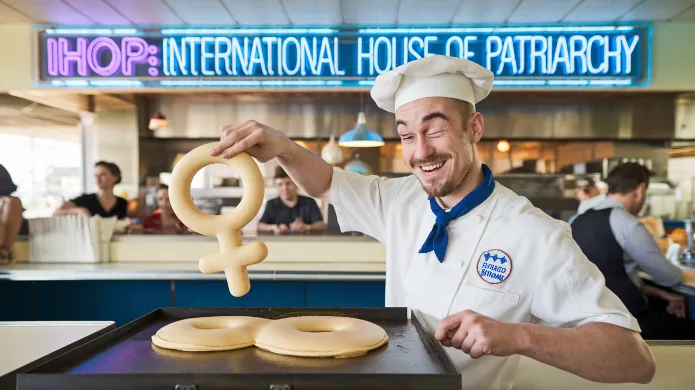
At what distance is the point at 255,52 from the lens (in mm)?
4934

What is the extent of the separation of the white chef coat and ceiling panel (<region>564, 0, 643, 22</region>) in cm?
369

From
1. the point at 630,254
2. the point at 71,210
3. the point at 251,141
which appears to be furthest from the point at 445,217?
the point at 71,210

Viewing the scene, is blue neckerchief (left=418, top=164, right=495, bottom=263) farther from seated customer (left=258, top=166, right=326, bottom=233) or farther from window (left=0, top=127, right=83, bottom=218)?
window (left=0, top=127, right=83, bottom=218)

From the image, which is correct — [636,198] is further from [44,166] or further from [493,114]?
Result: [44,166]

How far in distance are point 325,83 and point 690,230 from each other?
10.4 ft

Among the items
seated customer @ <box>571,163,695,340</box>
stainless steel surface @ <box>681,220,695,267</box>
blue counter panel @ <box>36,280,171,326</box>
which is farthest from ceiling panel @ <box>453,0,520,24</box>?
blue counter panel @ <box>36,280,171,326</box>

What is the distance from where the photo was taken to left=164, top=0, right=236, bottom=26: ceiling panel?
4.42m

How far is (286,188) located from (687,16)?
149 inches

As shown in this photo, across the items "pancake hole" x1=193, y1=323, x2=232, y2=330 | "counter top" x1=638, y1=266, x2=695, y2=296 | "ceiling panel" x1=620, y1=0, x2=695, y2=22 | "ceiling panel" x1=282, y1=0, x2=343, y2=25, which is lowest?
"counter top" x1=638, y1=266, x2=695, y2=296

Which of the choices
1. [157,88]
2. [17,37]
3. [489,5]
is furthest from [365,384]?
[17,37]

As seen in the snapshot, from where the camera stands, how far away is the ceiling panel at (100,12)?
175 inches

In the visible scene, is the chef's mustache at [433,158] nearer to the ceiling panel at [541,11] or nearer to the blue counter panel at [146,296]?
the blue counter panel at [146,296]

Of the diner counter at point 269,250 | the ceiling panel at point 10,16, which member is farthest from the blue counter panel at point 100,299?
the ceiling panel at point 10,16

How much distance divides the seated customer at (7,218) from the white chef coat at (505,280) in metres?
3.73
